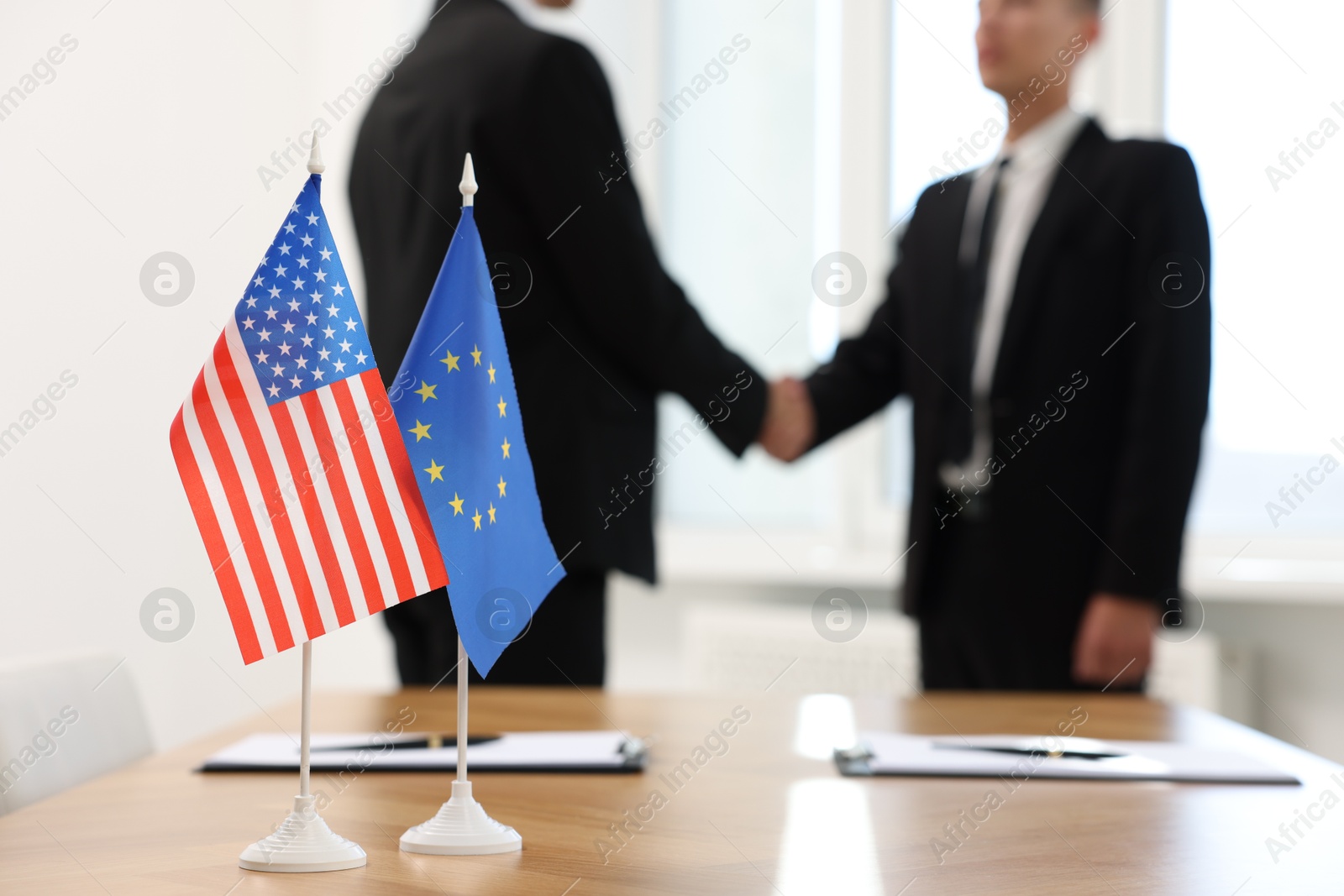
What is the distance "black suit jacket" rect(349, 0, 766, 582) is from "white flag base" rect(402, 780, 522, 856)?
0.80 m

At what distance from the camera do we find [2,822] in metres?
0.81

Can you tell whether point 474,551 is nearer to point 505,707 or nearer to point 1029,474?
point 505,707

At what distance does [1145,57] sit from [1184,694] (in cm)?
142

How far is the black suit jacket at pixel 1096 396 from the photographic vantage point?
66.9 inches

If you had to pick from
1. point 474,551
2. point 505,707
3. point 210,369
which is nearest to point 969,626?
point 505,707


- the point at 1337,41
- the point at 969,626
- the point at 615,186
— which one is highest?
the point at 1337,41

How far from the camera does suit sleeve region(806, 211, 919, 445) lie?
2146 mm

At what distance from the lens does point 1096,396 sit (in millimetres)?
1771

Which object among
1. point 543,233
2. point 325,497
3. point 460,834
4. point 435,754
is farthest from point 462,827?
point 543,233

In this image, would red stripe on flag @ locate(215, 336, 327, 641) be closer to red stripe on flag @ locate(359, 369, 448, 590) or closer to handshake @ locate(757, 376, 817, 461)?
red stripe on flag @ locate(359, 369, 448, 590)

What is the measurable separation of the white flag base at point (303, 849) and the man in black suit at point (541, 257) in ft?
2.70

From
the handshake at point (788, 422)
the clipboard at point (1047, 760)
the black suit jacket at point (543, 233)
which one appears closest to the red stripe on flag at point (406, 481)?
the clipboard at point (1047, 760)

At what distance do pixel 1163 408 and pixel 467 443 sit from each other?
129 centimetres

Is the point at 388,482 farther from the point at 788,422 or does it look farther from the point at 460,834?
the point at 788,422
